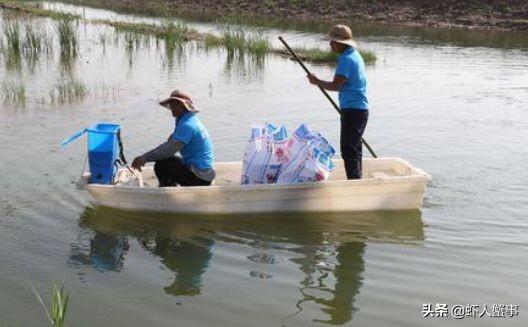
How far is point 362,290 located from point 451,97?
27.4ft

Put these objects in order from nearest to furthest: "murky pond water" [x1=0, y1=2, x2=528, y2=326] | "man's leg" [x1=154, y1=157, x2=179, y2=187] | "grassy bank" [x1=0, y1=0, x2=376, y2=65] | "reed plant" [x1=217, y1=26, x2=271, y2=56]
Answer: "murky pond water" [x1=0, y1=2, x2=528, y2=326] < "man's leg" [x1=154, y1=157, x2=179, y2=187] < "grassy bank" [x1=0, y1=0, x2=376, y2=65] < "reed plant" [x1=217, y1=26, x2=271, y2=56]

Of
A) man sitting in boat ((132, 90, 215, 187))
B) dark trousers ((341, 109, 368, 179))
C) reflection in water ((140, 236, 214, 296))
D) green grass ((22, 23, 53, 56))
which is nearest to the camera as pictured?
reflection in water ((140, 236, 214, 296))

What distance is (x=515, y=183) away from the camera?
24.1ft

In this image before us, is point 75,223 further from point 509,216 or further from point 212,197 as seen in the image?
point 509,216

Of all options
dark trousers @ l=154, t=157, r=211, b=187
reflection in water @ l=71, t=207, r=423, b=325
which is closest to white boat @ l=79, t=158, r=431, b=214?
reflection in water @ l=71, t=207, r=423, b=325

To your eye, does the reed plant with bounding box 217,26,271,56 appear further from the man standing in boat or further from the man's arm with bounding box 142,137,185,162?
the man's arm with bounding box 142,137,185,162

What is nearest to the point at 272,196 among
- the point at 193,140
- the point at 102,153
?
the point at 193,140

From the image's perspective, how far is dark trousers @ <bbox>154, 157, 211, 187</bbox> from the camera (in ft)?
20.2

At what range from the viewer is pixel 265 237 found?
5898mm

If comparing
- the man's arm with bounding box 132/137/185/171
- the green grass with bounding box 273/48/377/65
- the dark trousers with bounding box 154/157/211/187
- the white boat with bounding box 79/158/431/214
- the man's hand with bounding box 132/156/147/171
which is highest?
the green grass with bounding box 273/48/377/65

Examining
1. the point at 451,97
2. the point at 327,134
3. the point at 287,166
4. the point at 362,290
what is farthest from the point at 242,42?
the point at 362,290

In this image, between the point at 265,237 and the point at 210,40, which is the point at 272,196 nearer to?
the point at 265,237

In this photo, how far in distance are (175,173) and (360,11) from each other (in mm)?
27148

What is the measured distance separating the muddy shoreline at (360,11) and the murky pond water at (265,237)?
58.7 ft
